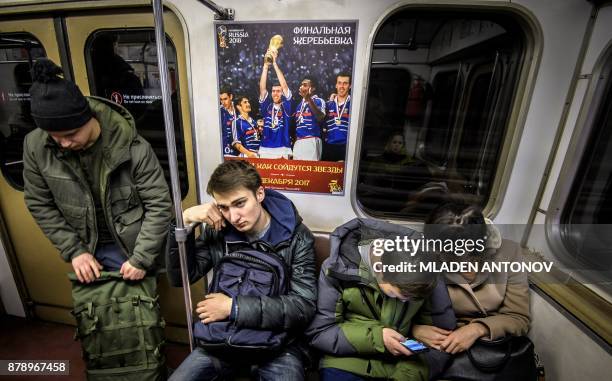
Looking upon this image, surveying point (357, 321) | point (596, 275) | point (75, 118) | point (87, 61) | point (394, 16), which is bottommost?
point (357, 321)

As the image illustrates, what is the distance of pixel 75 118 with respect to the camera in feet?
4.73

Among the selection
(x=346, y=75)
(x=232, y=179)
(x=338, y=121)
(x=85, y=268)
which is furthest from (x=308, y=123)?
(x=85, y=268)

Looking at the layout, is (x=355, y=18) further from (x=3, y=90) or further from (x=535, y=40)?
(x=3, y=90)

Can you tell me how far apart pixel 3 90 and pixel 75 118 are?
1.74 metres

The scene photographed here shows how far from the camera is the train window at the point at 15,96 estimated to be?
2264 millimetres

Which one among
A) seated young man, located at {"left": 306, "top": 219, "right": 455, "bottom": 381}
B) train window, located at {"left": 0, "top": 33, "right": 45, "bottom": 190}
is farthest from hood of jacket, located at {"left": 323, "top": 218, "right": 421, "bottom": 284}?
train window, located at {"left": 0, "top": 33, "right": 45, "bottom": 190}

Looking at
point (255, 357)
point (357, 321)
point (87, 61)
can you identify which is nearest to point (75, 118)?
point (87, 61)

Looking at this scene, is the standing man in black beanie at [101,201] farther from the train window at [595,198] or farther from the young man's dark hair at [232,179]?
the train window at [595,198]

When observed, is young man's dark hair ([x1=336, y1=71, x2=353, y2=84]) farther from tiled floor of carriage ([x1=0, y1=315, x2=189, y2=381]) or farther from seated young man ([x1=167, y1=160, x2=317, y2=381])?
tiled floor of carriage ([x1=0, y1=315, x2=189, y2=381])

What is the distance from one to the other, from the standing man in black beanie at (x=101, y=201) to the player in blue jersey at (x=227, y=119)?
1.74 ft

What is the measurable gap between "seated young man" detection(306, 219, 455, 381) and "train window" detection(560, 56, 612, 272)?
0.96m

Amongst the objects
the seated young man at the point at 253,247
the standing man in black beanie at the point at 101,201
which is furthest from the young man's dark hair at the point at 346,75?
the standing man in black beanie at the point at 101,201

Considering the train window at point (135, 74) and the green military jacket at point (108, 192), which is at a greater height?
the train window at point (135, 74)

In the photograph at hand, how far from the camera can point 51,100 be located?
1.40 meters
